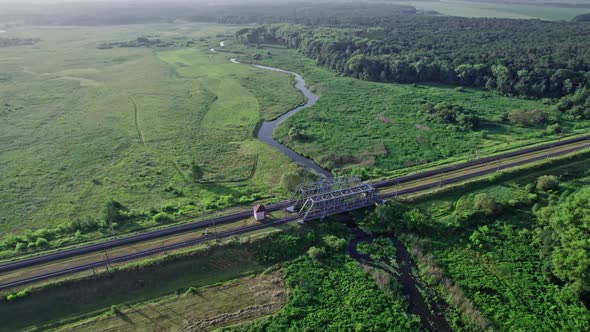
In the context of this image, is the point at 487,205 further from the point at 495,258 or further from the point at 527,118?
the point at 527,118

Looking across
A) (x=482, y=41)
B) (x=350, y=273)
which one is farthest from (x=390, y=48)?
(x=350, y=273)

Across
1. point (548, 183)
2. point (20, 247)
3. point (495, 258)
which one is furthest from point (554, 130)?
point (20, 247)

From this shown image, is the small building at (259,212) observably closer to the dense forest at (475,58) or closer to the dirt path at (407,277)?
the dirt path at (407,277)

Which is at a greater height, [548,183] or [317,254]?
[548,183]

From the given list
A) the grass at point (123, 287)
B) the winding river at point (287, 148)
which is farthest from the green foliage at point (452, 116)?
the grass at point (123, 287)

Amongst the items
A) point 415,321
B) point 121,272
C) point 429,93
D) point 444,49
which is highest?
point 444,49

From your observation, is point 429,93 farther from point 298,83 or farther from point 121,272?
point 121,272
